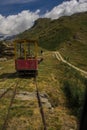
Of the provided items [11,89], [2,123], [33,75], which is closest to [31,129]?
[2,123]

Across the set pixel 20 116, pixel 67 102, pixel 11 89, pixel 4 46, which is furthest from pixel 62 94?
pixel 4 46

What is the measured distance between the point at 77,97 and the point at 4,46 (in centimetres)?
4848

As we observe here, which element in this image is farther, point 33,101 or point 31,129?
point 33,101

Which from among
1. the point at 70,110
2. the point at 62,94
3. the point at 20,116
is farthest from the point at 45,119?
the point at 62,94

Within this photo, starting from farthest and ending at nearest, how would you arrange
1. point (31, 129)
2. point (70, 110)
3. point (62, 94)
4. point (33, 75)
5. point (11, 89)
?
point (33, 75) < point (11, 89) < point (62, 94) < point (70, 110) < point (31, 129)

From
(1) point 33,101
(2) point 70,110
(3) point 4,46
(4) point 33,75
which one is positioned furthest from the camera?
(3) point 4,46

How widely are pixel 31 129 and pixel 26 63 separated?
841 inches

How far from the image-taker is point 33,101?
63.1 feet

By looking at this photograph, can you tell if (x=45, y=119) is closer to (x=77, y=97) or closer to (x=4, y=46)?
(x=77, y=97)

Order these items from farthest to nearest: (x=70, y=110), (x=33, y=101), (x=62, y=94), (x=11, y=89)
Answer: (x=11, y=89) → (x=62, y=94) → (x=33, y=101) → (x=70, y=110)

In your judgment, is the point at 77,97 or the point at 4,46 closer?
the point at 77,97

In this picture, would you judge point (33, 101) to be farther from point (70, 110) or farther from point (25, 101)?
point (70, 110)

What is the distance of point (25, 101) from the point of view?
19.2 metres

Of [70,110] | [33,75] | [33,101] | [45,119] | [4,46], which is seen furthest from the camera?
[4,46]
